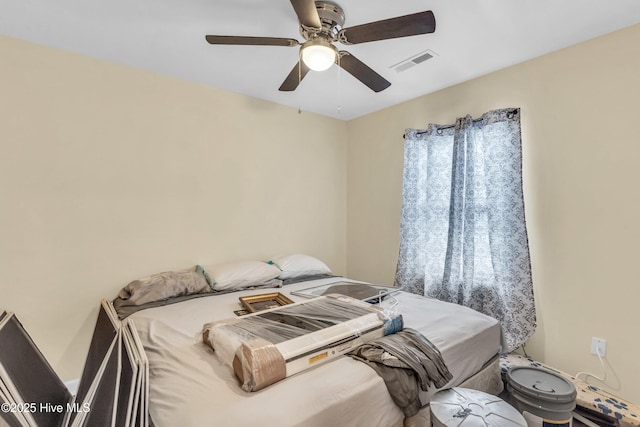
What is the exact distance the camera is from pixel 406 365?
1320 mm

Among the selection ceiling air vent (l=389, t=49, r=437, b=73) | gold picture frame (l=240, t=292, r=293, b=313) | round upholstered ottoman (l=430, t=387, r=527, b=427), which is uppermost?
ceiling air vent (l=389, t=49, r=437, b=73)

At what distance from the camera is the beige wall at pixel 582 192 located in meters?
1.89

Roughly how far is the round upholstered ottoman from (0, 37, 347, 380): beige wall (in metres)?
2.22

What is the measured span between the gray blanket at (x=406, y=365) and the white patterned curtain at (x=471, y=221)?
889 millimetres

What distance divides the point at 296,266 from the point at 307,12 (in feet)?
7.10

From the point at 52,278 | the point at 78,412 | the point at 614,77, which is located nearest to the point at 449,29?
the point at 614,77

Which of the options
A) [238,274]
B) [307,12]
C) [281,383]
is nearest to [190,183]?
[238,274]

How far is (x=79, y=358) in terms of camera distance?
222 centimetres

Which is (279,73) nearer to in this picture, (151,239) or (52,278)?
(151,239)

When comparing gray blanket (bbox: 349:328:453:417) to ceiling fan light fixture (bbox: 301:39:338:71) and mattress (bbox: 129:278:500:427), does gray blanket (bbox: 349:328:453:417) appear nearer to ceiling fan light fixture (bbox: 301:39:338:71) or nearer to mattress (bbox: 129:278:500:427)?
mattress (bbox: 129:278:500:427)

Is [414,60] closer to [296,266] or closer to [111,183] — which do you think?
[296,266]

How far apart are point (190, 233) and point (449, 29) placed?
260cm

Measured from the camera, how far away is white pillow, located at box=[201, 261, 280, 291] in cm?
249

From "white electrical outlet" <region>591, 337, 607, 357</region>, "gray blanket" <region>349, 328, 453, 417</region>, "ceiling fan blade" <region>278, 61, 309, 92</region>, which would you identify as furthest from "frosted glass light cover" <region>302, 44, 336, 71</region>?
"white electrical outlet" <region>591, 337, 607, 357</region>
